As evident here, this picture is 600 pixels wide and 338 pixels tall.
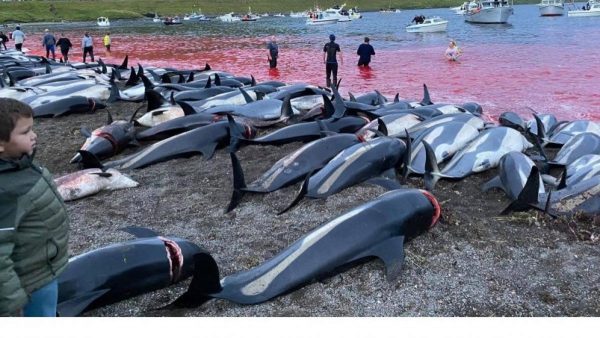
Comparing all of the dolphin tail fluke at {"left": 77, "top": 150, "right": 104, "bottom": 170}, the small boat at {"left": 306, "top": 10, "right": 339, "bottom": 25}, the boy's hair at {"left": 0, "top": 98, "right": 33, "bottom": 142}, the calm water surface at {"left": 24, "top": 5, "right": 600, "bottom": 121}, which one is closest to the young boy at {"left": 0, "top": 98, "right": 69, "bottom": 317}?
the boy's hair at {"left": 0, "top": 98, "right": 33, "bottom": 142}

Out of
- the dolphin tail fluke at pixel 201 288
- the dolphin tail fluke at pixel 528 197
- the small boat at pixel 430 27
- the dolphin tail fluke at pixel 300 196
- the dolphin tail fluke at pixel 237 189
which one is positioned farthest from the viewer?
the small boat at pixel 430 27

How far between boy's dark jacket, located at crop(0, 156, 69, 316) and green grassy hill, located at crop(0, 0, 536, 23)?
320ft

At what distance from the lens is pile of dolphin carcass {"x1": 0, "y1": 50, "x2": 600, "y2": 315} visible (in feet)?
17.9

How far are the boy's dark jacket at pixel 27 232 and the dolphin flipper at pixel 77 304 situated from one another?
1.47 metres

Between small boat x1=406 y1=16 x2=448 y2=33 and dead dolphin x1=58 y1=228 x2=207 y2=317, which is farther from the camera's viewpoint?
small boat x1=406 y1=16 x2=448 y2=33

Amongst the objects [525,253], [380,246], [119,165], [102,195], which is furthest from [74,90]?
[525,253]

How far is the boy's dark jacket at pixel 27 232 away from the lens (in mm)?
3246

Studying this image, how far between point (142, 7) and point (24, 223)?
12788cm

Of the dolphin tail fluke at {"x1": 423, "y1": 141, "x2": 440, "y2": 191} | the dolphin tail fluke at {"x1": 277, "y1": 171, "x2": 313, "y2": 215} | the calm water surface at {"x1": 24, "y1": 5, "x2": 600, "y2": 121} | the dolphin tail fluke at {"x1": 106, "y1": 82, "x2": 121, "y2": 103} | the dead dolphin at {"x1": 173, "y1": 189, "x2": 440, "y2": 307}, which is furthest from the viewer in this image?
the calm water surface at {"x1": 24, "y1": 5, "x2": 600, "y2": 121}

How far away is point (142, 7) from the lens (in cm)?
12112

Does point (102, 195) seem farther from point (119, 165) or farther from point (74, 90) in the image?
point (74, 90)

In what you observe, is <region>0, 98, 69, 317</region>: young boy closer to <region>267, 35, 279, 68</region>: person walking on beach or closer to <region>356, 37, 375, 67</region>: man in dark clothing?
<region>356, 37, 375, 67</region>: man in dark clothing

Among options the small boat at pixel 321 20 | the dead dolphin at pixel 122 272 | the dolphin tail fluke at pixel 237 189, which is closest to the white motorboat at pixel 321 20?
the small boat at pixel 321 20

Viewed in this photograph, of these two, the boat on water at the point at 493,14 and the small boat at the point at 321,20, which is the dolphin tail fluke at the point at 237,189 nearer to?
the boat on water at the point at 493,14
